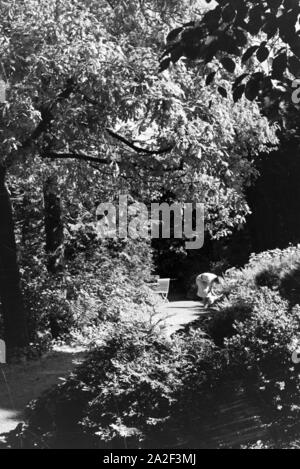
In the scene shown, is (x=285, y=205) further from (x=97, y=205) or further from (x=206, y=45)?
(x=206, y=45)

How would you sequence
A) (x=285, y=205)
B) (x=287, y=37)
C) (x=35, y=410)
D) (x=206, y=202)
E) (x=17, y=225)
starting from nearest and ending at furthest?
(x=287, y=37), (x=35, y=410), (x=206, y=202), (x=17, y=225), (x=285, y=205)

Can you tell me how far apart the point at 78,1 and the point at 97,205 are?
5015 millimetres

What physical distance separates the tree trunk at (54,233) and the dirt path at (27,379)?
1798 mm

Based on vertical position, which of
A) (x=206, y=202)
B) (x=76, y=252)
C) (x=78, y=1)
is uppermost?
(x=78, y=1)

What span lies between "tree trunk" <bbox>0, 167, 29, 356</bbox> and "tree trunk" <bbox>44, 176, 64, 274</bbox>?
6.37 ft

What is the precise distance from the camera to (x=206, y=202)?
11070 millimetres

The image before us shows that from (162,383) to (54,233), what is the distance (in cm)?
650

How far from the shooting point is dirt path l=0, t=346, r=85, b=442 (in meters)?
6.74

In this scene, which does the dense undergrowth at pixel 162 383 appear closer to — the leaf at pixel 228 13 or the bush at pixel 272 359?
the bush at pixel 272 359

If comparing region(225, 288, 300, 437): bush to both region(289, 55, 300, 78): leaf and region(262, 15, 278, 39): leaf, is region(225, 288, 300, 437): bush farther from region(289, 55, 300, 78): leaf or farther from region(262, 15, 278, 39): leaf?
region(262, 15, 278, 39): leaf

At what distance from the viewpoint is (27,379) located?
8.30 m

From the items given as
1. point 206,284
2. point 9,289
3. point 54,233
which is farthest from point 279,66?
point 206,284

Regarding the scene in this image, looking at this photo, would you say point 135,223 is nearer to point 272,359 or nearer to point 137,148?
point 137,148
